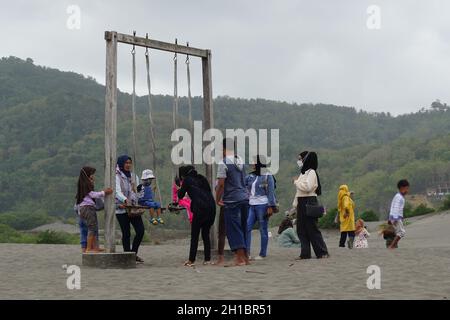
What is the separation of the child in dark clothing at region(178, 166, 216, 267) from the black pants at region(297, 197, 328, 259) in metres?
1.59

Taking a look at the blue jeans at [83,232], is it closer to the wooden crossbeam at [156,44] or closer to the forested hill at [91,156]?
the wooden crossbeam at [156,44]

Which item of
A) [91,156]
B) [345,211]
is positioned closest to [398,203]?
[345,211]

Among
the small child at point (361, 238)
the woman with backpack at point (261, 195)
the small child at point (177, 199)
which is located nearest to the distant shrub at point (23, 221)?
the small child at point (361, 238)

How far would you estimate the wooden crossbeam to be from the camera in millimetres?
12829

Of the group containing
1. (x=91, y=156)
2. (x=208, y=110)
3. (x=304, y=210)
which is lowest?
(x=304, y=210)

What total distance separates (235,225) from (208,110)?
300 cm

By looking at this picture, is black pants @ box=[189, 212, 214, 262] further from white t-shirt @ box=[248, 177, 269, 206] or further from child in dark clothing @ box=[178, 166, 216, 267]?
white t-shirt @ box=[248, 177, 269, 206]

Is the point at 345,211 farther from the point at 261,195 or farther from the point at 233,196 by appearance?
the point at 233,196

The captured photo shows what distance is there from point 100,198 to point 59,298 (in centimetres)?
527

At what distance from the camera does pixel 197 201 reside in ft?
39.8

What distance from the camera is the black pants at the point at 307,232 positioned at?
13.0 m

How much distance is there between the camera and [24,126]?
555ft
